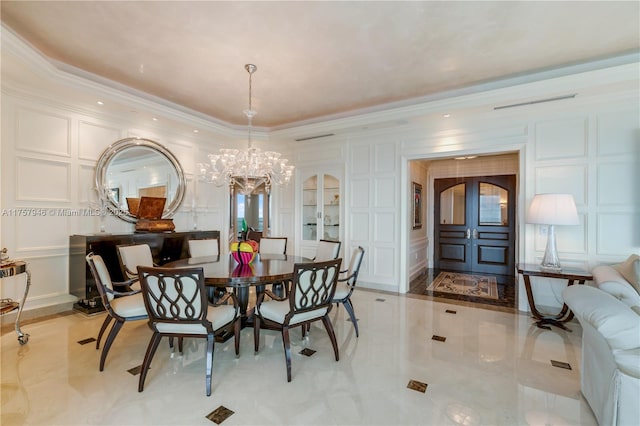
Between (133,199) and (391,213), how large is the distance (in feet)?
13.0

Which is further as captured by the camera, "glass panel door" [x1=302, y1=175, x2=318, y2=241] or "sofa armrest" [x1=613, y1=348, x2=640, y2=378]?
"glass panel door" [x1=302, y1=175, x2=318, y2=241]

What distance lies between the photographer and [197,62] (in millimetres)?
3250

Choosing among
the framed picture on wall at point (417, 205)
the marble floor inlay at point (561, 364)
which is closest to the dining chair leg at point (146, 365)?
the marble floor inlay at point (561, 364)

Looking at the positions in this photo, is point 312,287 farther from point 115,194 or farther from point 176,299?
point 115,194

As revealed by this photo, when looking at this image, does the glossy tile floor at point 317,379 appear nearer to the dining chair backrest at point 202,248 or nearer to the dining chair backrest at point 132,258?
the dining chair backrest at point 132,258

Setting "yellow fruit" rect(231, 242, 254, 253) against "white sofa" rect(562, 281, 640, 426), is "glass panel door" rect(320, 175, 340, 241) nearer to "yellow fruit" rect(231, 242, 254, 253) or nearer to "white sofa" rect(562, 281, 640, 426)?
"yellow fruit" rect(231, 242, 254, 253)

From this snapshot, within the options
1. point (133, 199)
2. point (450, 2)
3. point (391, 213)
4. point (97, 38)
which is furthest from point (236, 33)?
point (391, 213)

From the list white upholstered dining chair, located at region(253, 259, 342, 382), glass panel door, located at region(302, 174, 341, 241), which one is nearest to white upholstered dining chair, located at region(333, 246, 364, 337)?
white upholstered dining chair, located at region(253, 259, 342, 382)

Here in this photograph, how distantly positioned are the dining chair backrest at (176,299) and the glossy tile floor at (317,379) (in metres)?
0.44

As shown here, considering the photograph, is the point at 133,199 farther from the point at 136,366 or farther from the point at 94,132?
the point at 136,366

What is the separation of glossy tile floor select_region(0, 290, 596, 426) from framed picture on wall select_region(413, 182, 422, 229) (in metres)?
3.05

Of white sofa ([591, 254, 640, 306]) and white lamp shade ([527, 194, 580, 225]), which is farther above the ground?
white lamp shade ([527, 194, 580, 225])

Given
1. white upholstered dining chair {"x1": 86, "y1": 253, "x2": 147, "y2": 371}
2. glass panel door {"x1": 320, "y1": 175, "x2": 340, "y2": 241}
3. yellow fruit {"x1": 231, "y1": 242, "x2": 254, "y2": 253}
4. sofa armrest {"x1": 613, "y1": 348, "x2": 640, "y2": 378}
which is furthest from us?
glass panel door {"x1": 320, "y1": 175, "x2": 340, "y2": 241}

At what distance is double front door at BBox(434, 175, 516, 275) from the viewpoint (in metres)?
6.31
